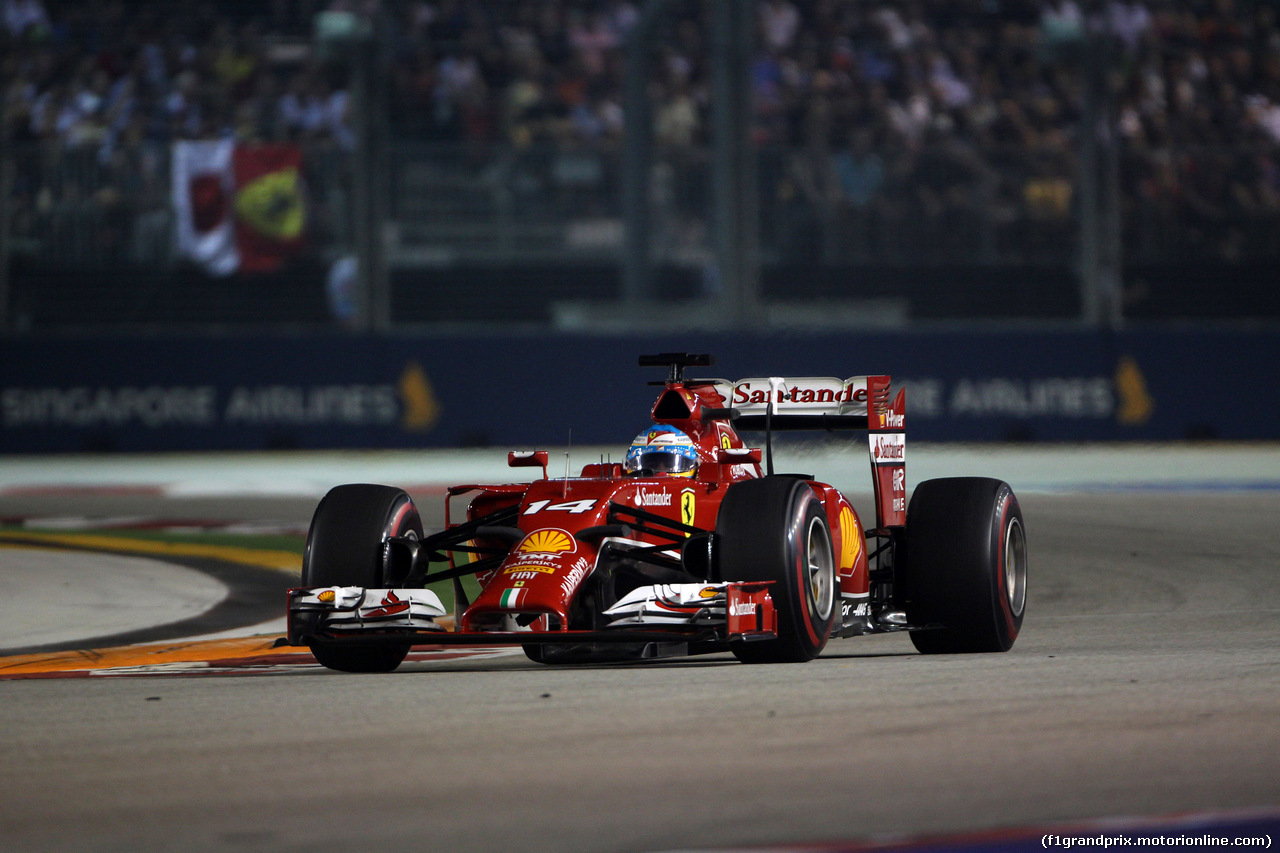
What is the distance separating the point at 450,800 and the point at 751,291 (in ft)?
58.3

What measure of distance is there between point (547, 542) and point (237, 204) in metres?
16.2

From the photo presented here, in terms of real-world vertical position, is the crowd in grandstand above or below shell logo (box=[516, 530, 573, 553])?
above

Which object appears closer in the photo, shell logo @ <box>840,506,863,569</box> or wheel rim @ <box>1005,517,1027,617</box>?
shell logo @ <box>840,506,863,569</box>

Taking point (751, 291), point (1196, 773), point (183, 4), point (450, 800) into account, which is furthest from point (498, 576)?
point (183, 4)

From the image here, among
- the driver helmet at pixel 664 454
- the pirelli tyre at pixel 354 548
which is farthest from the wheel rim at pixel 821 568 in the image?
the pirelli tyre at pixel 354 548

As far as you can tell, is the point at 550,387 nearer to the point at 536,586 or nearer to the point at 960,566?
the point at 960,566

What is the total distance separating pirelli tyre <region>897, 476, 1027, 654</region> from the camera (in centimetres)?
717

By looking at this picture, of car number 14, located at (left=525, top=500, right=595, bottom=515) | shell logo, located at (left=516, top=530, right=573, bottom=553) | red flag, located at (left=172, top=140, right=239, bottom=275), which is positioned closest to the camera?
shell logo, located at (left=516, top=530, right=573, bottom=553)

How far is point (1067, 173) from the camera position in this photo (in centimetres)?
2275

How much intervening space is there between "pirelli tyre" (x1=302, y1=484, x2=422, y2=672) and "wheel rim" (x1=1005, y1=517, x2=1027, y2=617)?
2.31 m

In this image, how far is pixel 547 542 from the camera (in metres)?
6.61

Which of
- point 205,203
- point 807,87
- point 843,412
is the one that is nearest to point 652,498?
point 843,412

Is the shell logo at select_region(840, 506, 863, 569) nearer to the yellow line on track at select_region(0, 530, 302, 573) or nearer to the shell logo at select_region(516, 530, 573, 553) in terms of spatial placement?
the shell logo at select_region(516, 530, 573, 553)

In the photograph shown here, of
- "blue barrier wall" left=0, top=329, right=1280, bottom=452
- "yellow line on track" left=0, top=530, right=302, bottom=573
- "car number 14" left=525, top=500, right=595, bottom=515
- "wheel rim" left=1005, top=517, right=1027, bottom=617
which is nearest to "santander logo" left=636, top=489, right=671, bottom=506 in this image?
"car number 14" left=525, top=500, right=595, bottom=515
